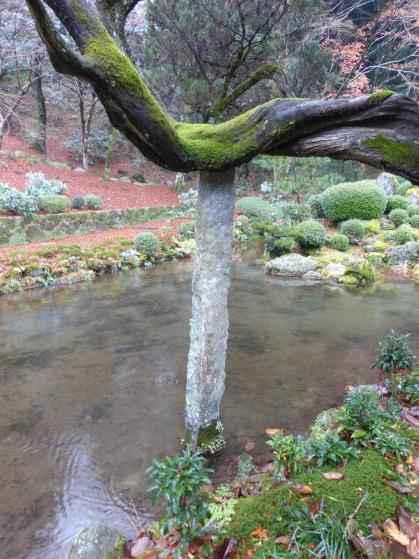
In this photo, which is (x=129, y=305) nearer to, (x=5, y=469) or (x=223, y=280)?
(x=5, y=469)

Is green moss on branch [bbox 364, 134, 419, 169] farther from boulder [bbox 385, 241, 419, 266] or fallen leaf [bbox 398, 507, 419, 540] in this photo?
boulder [bbox 385, 241, 419, 266]

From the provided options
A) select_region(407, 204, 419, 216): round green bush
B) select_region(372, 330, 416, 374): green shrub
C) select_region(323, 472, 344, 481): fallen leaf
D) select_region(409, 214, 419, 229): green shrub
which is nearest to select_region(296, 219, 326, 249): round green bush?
select_region(409, 214, 419, 229): green shrub

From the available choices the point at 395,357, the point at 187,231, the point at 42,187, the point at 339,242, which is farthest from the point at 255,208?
the point at 395,357

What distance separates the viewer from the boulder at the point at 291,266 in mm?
9539

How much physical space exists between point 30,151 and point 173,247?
9442mm

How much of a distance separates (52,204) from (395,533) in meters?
10.3

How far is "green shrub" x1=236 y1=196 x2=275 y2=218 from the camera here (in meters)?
13.4

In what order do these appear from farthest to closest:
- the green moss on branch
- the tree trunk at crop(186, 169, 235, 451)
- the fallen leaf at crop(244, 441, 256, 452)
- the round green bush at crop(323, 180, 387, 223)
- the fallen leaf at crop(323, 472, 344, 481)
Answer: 1. the round green bush at crop(323, 180, 387, 223)
2. the fallen leaf at crop(244, 441, 256, 452)
3. the tree trunk at crop(186, 169, 235, 451)
4. the fallen leaf at crop(323, 472, 344, 481)
5. the green moss on branch

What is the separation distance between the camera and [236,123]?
8.02 feet

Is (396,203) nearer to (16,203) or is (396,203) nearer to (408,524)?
(16,203)

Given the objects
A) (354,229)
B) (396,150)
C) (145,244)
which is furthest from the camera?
(354,229)

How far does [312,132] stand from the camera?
237 cm

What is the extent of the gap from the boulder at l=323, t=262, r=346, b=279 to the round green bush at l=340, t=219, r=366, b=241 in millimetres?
2309

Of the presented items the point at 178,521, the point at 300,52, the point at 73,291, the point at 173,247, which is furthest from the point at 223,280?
the point at 300,52
